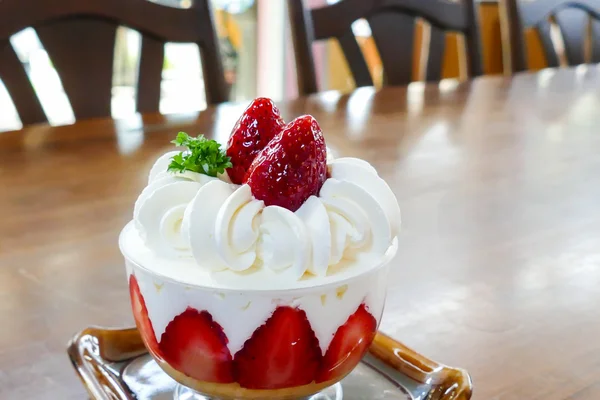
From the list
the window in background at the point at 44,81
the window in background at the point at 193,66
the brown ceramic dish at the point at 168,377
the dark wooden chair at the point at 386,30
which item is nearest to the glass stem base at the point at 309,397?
the brown ceramic dish at the point at 168,377

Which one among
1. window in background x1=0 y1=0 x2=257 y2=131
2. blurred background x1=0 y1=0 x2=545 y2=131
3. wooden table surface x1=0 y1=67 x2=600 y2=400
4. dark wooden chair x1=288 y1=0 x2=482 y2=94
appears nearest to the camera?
wooden table surface x1=0 y1=67 x2=600 y2=400

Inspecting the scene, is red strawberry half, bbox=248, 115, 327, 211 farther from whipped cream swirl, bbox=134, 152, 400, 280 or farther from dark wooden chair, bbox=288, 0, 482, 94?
dark wooden chair, bbox=288, 0, 482, 94

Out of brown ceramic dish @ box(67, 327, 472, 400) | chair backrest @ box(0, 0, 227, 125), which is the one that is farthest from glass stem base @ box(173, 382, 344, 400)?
chair backrest @ box(0, 0, 227, 125)

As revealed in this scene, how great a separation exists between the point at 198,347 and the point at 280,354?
0.04m

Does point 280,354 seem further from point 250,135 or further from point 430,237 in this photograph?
point 430,237

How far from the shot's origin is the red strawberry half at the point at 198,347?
360 millimetres

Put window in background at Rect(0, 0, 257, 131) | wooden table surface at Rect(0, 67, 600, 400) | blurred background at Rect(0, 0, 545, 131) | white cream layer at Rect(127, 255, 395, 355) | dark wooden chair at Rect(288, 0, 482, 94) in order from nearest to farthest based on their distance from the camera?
1. white cream layer at Rect(127, 255, 395, 355)
2. wooden table surface at Rect(0, 67, 600, 400)
3. dark wooden chair at Rect(288, 0, 482, 94)
4. window in background at Rect(0, 0, 257, 131)
5. blurred background at Rect(0, 0, 545, 131)

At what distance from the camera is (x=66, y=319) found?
0.50 meters

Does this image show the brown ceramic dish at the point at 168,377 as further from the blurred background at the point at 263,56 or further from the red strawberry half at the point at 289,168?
the blurred background at the point at 263,56

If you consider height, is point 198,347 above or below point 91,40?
below

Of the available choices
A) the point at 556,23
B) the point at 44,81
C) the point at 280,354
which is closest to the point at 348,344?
the point at 280,354

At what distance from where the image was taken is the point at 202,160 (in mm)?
404

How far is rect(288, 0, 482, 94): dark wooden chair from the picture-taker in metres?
1.43

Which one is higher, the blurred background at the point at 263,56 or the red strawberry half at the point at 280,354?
the red strawberry half at the point at 280,354
